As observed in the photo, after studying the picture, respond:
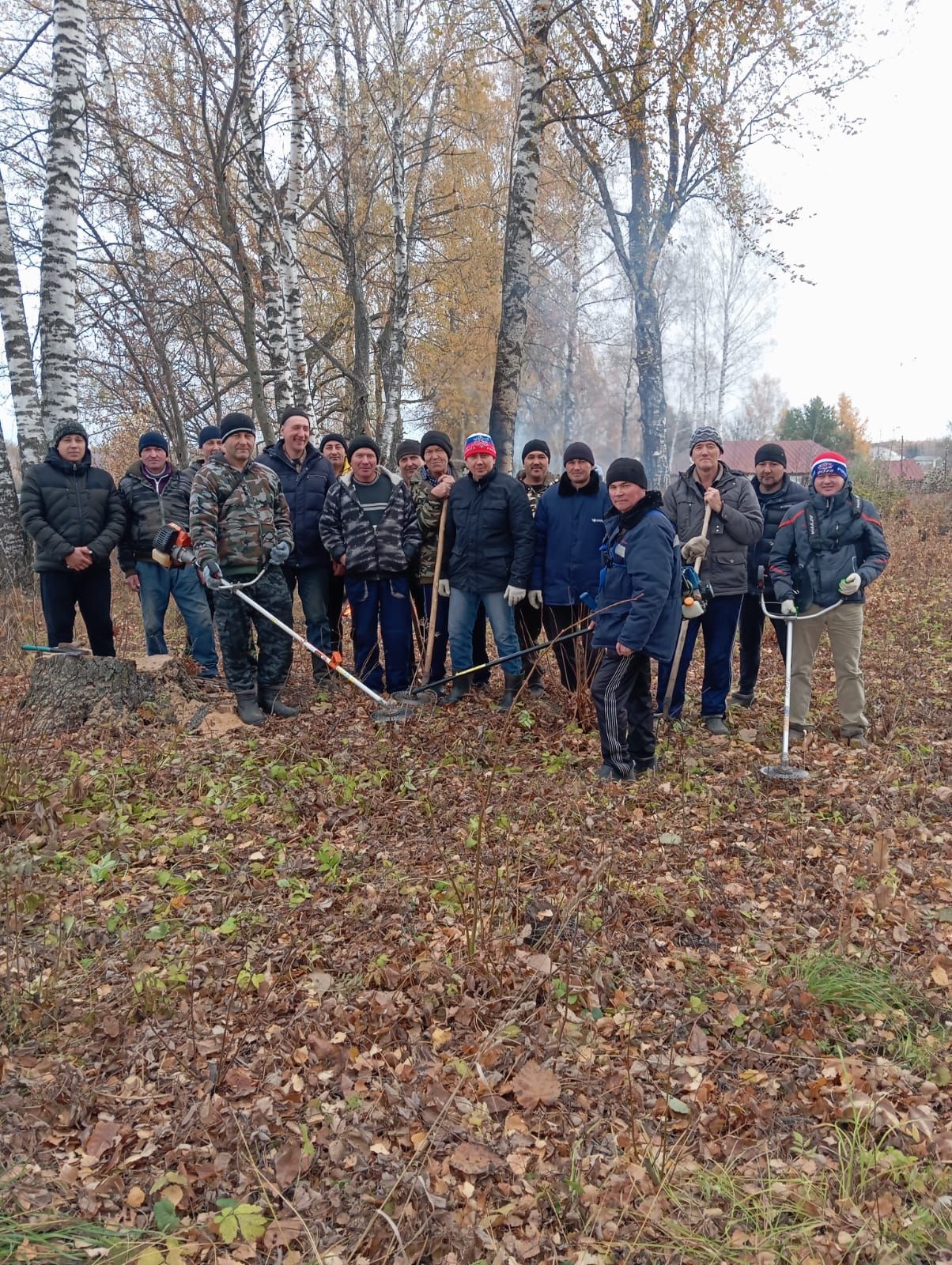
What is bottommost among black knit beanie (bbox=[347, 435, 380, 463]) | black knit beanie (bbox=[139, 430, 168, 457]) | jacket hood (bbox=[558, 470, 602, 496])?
jacket hood (bbox=[558, 470, 602, 496])

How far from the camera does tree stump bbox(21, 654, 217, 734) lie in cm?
572

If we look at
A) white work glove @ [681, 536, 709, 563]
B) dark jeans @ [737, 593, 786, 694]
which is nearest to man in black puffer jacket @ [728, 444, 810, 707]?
dark jeans @ [737, 593, 786, 694]

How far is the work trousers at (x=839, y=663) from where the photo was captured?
5719 mm

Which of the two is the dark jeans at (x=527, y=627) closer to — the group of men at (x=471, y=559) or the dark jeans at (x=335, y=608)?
the group of men at (x=471, y=559)

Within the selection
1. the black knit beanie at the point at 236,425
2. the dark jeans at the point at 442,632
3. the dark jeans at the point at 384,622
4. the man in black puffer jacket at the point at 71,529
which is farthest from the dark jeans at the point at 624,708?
the man in black puffer jacket at the point at 71,529

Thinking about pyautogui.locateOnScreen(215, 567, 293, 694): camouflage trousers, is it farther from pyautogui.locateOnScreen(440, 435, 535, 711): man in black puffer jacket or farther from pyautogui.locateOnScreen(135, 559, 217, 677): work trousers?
pyautogui.locateOnScreen(440, 435, 535, 711): man in black puffer jacket

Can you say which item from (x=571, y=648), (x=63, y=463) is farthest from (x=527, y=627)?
(x=63, y=463)

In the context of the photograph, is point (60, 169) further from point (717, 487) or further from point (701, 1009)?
point (701, 1009)

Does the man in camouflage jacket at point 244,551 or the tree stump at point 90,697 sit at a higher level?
the man in camouflage jacket at point 244,551

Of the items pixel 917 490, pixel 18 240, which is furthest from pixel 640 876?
pixel 917 490

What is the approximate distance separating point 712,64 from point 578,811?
13.1m

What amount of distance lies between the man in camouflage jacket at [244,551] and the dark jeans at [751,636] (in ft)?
12.5

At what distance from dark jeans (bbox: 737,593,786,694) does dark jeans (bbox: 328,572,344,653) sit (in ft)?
11.2

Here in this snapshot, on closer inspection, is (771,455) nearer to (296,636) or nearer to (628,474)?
(628,474)
